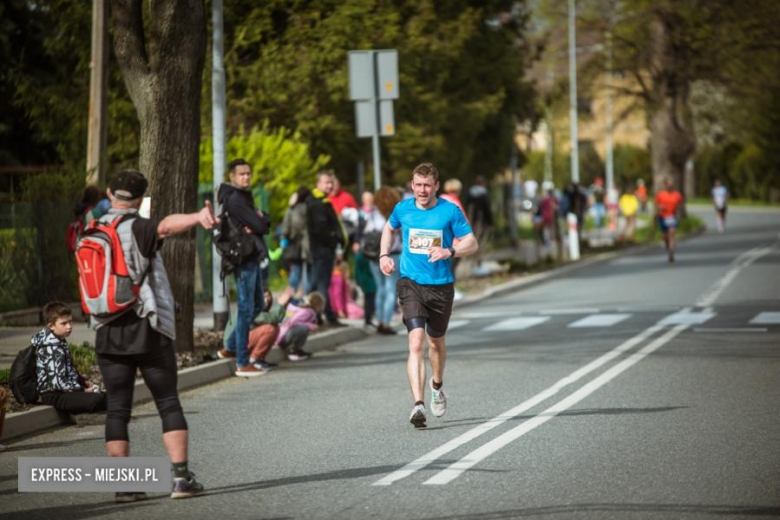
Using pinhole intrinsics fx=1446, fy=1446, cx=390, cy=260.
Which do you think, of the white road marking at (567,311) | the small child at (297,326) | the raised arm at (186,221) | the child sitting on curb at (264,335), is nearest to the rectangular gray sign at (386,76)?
the white road marking at (567,311)

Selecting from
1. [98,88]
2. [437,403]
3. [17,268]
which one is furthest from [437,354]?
[98,88]

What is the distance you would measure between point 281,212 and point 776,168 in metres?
62.8

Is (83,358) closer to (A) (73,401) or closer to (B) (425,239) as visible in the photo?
(A) (73,401)

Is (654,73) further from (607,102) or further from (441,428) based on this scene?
(441,428)

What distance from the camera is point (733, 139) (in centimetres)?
8988

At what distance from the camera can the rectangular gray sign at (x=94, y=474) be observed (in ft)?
25.0

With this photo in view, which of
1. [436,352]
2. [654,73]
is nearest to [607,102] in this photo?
[654,73]

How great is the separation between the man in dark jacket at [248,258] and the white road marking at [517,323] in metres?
5.00

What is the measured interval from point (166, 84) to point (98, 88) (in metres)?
4.94

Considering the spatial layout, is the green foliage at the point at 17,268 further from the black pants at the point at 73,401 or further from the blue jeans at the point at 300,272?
the black pants at the point at 73,401

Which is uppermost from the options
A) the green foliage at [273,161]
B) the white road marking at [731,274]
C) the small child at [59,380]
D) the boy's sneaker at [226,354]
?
the green foliage at [273,161]

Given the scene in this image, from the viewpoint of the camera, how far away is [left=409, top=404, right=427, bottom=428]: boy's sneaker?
32.3ft

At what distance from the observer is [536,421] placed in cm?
1016

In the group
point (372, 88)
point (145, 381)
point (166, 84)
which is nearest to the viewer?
point (145, 381)
